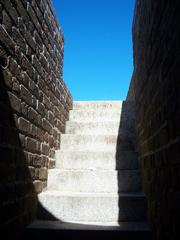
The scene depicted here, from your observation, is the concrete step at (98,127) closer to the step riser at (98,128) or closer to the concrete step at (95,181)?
the step riser at (98,128)

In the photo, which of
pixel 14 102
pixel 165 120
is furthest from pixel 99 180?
pixel 165 120

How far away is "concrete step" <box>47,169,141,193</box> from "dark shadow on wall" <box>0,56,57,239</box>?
2.24 feet

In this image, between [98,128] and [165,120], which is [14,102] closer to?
[165,120]

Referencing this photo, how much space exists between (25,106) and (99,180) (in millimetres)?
1241

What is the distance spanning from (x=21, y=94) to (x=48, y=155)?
1.10 metres

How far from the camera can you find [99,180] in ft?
9.69

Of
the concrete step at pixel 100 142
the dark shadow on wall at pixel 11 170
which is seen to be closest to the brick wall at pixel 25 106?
the dark shadow on wall at pixel 11 170

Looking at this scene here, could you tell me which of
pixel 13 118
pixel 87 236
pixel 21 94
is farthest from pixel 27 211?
pixel 21 94

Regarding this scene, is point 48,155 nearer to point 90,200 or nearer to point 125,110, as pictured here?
Answer: point 90,200

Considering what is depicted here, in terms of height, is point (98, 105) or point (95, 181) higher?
point (98, 105)

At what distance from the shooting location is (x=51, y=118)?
3.35m

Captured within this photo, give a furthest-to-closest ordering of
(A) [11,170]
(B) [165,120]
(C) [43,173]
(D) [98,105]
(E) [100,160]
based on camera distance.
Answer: (D) [98,105] → (E) [100,160] → (C) [43,173] → (A) [11,170] → (B) [165,120]

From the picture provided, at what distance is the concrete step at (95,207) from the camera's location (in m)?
2.50

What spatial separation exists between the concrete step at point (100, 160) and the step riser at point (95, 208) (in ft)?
2.37
